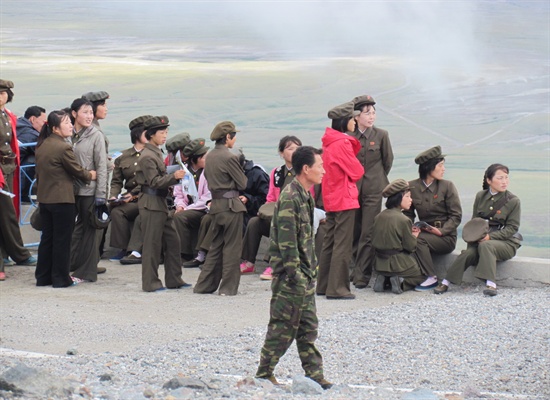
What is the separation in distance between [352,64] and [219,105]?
90.4 inches

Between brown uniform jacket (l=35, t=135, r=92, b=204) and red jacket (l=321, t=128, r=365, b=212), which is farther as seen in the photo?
brown uniform jacket (l=35, t=135, r=92, b=204)

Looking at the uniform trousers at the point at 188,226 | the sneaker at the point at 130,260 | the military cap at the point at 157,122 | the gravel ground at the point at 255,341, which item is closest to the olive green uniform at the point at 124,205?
the sneaker at the point at 130,260

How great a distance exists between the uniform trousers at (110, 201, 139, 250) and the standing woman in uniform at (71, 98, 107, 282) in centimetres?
121

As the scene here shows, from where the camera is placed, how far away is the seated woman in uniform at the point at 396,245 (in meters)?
10.3

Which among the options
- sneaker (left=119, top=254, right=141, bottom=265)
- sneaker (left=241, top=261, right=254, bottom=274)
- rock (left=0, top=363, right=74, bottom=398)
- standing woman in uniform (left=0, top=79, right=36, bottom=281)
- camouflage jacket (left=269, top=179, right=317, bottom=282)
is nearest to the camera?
rock (left=0, top=363, right=74, bottom=398)

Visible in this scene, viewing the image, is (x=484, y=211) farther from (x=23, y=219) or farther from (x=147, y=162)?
(x=23, y=219)

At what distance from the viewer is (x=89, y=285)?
426 inches

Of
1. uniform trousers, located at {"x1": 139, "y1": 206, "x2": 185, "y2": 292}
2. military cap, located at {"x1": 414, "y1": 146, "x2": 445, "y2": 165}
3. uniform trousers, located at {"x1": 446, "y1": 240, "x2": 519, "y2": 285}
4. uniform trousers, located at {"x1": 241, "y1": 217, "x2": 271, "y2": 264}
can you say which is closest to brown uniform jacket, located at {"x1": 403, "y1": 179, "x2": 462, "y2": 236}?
military cap, located at {"x1": 414, "y1": 146, "x2": 445, "y2": 165}

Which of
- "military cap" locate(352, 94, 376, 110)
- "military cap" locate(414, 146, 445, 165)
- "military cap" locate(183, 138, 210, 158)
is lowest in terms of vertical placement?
"military cap" locate(183, 138, 210, 158)

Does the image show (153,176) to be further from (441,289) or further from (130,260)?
(441,289)

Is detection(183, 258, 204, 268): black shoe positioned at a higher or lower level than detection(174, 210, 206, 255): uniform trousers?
lower

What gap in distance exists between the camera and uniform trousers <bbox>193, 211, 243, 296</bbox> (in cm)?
1030

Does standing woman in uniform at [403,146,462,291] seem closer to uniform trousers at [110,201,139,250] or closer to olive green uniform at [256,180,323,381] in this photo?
uniform trousers at [110,201,139,250]

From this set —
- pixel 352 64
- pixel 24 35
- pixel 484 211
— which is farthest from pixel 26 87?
pixel 484 211
